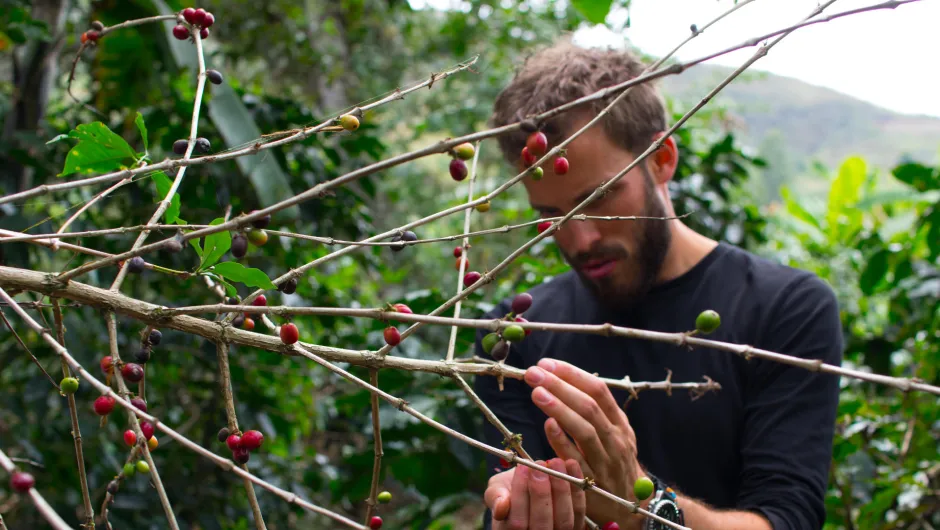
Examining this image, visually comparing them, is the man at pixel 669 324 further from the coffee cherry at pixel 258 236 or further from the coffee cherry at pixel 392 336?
the coffee cherry at pixel 258 236

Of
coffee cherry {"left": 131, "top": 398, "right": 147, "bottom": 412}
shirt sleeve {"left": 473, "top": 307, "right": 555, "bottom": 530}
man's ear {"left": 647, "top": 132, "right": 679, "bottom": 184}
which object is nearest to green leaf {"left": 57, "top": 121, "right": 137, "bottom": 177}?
coffee cherry {"left": 131, "top": 398, "right": 147, "bottom": 412}

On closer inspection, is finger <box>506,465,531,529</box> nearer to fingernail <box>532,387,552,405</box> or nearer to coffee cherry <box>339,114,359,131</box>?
fingernail <box>532,387,552,405</box>

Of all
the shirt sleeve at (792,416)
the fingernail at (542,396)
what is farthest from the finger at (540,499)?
the shirt sleeve at (792,416)

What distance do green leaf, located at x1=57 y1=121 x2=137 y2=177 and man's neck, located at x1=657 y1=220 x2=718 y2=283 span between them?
1188mm

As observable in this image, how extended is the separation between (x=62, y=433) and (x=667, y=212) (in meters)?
1.88

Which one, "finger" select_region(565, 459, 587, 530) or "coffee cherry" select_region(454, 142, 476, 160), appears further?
"finger" select_region(565, 459, 587, 530)

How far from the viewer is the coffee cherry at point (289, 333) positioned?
0.69 metres

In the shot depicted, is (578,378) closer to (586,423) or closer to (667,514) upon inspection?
(586,423)

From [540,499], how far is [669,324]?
0.77m

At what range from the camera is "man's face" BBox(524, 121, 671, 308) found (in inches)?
54.8

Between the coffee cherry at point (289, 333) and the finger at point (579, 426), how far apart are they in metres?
0.29

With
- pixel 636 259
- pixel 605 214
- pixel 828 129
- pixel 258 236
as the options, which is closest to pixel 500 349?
pixel 258 236

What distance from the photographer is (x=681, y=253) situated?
1656 millimetres

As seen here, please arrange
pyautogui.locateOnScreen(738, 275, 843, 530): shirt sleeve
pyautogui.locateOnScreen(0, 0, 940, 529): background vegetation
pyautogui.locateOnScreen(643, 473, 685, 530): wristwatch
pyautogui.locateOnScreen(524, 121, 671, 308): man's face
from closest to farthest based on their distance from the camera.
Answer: pyautogui.locateOnScreen(643, 473, 685, 530): wristwatch → pyautogui.locateOnScreen(738, 275, 843, 530): shirt sleeve → pyautogui.locateOnScreen(524, 121, 671, 308): man's face → pyautogui.locateOnScreen(0, 0, 940, 529): background vegetation
